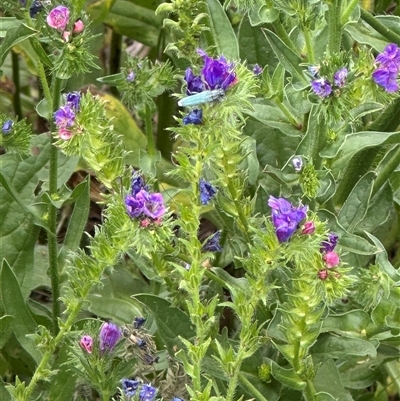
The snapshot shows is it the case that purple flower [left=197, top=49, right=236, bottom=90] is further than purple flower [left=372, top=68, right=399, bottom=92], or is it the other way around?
purple flower [left=372, top=68, right=399, bottom=92]

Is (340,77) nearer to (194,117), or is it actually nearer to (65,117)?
(194,117)

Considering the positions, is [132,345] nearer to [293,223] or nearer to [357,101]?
[293,223]

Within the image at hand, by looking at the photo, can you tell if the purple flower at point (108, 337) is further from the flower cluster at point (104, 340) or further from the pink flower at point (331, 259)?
the pink flower at point (331, 259)

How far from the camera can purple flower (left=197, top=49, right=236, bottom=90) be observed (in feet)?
2.41

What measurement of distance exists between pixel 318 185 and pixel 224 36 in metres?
0.28

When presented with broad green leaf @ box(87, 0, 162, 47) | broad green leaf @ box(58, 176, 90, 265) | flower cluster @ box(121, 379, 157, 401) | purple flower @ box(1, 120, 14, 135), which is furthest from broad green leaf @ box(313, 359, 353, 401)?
broad green leaf @ box(87, 0, 162, 47)

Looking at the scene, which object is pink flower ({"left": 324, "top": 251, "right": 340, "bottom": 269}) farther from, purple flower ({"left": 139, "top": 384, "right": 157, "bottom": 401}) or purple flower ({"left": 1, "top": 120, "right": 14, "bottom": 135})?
purple flower ({"left": 1, "top": 120, "right": 14, "bottom": 135})

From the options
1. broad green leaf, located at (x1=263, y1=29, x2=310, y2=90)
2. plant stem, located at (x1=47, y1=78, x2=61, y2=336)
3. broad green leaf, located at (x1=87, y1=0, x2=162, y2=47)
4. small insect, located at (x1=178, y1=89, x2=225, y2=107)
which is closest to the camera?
small insect, located at (x1=178, y1=89, x2=225, y2=107)

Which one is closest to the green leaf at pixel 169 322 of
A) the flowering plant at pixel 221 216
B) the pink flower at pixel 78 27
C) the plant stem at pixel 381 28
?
the flowering plant at pixel 221 216

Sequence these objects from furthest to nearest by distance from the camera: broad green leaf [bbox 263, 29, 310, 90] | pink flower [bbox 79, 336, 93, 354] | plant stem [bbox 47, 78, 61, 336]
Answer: plant stem [bbox 47, 78, 61, 336] < broad green leaf [bbox 263, 29, 310, 90] < pink flower [bbox 79, 336, 93, 354]

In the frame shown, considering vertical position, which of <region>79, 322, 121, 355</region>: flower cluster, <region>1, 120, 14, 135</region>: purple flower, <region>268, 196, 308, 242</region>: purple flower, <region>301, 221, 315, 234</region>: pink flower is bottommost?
<region>79, 322, 121, 355</region>: flower cluster

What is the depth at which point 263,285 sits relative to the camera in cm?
80

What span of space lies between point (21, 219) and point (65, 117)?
0.45 metres

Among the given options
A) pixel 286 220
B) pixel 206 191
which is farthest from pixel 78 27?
pixel 286 220
